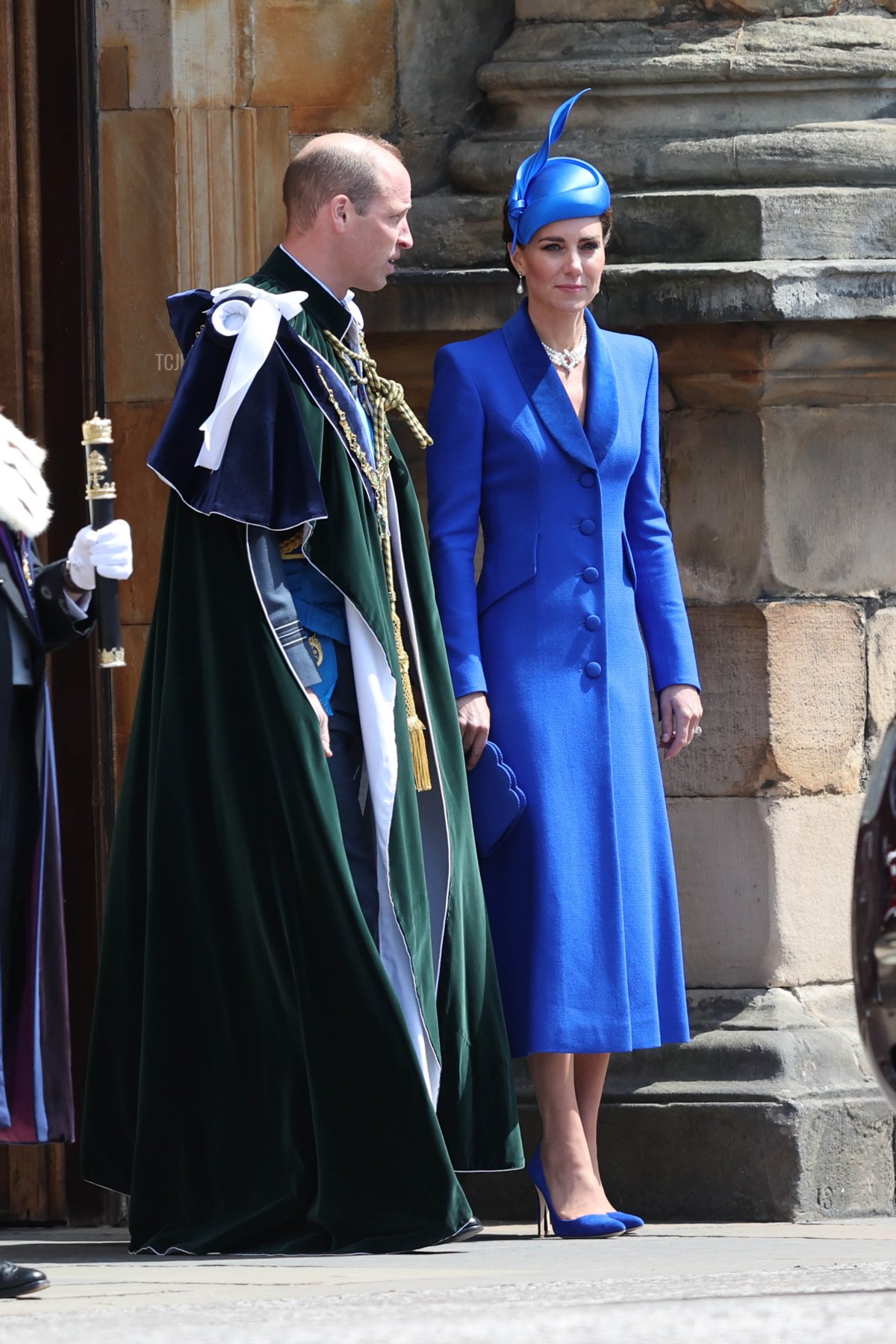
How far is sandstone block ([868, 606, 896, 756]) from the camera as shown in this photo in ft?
17.3

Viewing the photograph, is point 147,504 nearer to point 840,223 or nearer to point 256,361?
point 256,361

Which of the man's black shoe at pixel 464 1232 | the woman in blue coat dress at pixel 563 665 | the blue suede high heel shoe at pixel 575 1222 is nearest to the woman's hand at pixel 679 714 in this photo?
the woman in blue coat dress at pixel 563 665

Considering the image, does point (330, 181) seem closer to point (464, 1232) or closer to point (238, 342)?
point (238, 342)

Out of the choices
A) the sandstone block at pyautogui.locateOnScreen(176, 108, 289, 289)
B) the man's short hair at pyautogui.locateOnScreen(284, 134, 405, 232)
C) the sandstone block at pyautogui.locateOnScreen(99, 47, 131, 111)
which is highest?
the sandstone block at pyautogui.locateOnScreen(99, 47, 131, 111)

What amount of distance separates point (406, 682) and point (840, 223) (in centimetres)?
146

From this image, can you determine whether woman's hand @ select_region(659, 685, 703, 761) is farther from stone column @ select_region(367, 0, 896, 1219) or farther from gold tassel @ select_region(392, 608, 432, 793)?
gold tassel @ select_region(392, 608, 432, 793)

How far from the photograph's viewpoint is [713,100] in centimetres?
529

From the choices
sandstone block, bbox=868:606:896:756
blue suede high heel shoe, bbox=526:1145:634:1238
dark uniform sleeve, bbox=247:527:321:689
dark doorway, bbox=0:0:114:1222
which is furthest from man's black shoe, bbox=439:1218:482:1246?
sandstone block, bbox=868:606:896:756

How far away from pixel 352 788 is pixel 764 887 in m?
1.11

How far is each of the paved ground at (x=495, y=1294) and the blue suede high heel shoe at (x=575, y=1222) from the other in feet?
0.14

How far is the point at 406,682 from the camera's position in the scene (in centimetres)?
452

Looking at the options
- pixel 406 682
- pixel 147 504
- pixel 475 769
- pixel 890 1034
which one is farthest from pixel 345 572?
pixel 890 1034

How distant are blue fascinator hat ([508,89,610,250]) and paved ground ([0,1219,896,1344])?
1.90 meters

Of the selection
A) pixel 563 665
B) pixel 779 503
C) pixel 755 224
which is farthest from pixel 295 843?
pixel 755 224
